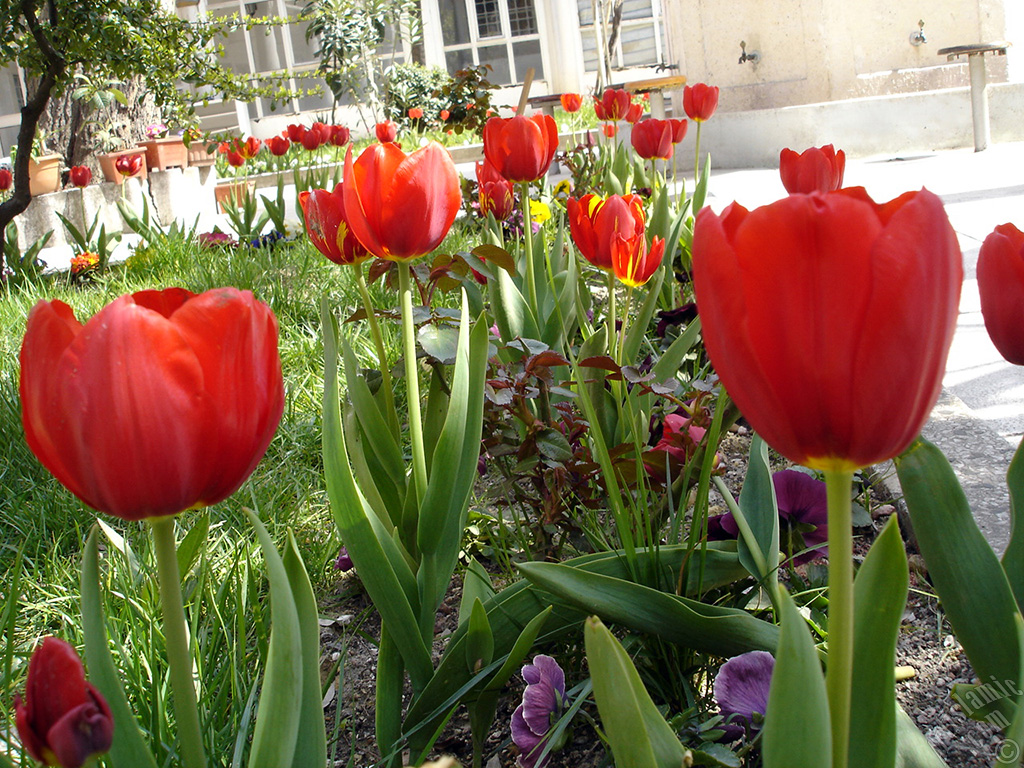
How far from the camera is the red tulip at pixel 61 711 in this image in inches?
17.4

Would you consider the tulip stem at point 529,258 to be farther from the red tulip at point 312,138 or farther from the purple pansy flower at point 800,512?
the red tulip at point 312,138

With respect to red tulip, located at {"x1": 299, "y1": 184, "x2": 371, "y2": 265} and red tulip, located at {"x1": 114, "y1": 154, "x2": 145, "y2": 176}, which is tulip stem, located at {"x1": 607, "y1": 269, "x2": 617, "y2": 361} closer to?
red tulip, located at {"x1": 299, "y1": 184, "x2": 371, "y2": 265}

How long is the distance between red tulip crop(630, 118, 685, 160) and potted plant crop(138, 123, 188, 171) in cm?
554

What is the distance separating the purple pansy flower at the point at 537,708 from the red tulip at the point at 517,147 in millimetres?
1189

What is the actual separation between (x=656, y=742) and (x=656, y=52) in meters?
20.9

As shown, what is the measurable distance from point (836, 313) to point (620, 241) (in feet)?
3.62

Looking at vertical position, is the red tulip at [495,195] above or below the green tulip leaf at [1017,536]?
above

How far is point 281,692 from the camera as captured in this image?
57cm

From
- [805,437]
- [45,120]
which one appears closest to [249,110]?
[45,120]

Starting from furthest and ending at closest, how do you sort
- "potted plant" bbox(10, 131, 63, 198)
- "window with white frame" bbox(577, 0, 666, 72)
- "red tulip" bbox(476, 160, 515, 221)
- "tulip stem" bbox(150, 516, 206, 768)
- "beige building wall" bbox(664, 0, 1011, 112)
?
"window with white frame" bbox(577, 0, 666, 72) < "beige building wall" bbox(664, 0, 1011, 112) < "potted plant" bbox(10, 131, 63, 198) < "red tulip" bbox(476, 160, 515, 221) < "tulip stem" bbox(150, 516, 206, 768)

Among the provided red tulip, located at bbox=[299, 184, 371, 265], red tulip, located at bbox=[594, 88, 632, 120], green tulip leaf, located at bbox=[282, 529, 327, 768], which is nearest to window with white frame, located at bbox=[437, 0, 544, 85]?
red tulip, located at bbox=[594, 88, 632, 120]

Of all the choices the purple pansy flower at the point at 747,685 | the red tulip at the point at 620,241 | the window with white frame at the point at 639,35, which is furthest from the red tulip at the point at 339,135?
the window with white frame at the point at 639,35

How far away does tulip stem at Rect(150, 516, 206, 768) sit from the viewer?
518 mm

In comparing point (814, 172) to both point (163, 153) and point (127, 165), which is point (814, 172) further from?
point (163, 153)
